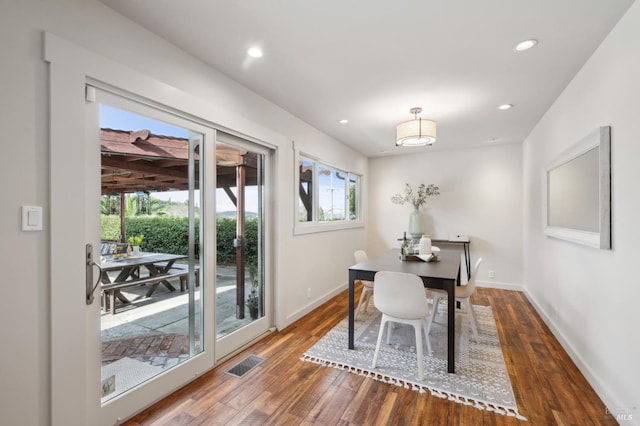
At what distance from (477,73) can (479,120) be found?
1.44 meters

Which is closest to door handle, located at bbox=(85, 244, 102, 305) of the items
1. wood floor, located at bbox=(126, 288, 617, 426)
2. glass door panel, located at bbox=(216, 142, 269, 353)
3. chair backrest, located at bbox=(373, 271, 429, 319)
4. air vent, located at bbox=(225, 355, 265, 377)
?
wood floor, located at bbox=(126, 288, 617, 426)

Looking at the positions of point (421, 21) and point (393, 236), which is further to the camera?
point (393, 236)

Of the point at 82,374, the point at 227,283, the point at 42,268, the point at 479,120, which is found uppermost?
the point at 479,120

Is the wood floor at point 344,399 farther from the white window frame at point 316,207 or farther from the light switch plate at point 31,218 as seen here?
the white window frame at point 316,207

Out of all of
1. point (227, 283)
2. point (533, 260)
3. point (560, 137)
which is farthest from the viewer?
point (533, 260)

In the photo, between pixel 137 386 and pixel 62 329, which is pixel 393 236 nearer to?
pixel 137 386

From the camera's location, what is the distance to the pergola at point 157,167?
183cm

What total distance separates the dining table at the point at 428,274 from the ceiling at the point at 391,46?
1719 millimetres

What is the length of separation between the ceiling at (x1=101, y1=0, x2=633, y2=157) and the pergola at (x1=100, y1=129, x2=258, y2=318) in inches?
27.3

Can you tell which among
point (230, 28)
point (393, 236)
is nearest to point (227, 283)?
point (230, 28)

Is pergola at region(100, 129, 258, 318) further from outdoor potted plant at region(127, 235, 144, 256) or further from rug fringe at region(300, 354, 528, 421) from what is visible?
rug fringe at region(300, 354, 528, 421)

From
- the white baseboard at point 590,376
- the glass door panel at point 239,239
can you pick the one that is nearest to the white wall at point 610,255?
the white baseboard at point 590,376

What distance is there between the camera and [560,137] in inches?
117

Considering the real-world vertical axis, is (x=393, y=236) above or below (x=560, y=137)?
below
